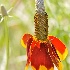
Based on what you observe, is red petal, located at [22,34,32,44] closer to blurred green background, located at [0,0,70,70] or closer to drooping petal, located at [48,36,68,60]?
drooping petal, located at [48,36,68,60]


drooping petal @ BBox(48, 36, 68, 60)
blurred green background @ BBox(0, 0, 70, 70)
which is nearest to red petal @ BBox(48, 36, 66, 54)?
drooping petal @ BBox(48, 36, 68, 60)

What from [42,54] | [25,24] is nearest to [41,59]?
[42,54]

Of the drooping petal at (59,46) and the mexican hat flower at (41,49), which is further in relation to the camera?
the drooping petal at (59,46)

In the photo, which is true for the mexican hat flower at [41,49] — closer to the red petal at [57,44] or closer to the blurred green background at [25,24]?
the red petal at [57,44]

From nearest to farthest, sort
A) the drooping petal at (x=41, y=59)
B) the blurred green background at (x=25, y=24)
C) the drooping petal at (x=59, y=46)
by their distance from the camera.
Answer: the drooping petal at (x=41, y=59)
the drooping petal at (x=59, y=46)
the blurred green background at (x=25, y=24)

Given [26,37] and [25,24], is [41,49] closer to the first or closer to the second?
[26,37]

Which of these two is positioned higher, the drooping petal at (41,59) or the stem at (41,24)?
the stem at (41,24)

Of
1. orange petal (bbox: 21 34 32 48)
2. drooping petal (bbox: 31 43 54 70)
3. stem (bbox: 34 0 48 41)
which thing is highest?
stem (bbox: 34 0 48 41)

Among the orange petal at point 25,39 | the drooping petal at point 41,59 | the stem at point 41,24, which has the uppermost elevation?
the stem at point 41,24

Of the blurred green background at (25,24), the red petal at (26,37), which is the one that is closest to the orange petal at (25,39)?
the red petal at (26,37)

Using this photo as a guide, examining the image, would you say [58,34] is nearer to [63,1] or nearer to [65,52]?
[63,1]
